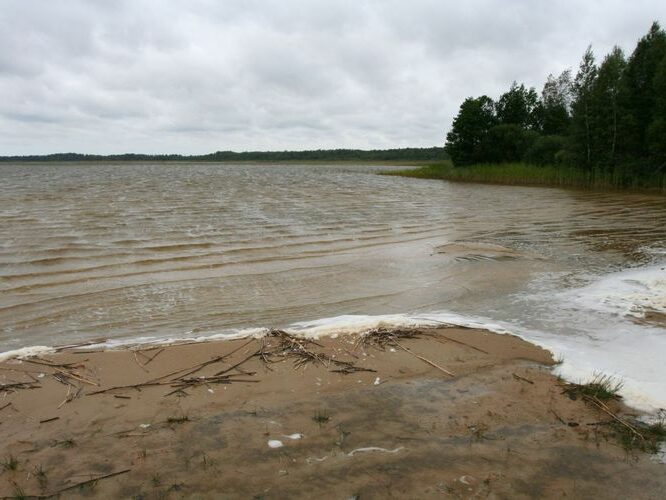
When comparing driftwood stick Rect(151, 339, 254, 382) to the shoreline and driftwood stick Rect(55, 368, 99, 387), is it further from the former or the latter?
the shoreline

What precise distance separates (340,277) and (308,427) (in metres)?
5.77

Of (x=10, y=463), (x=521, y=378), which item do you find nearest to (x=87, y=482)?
(x=10, y=463)

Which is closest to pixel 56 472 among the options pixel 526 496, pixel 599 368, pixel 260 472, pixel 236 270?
pixel 260 472

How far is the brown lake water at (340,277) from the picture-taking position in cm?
607

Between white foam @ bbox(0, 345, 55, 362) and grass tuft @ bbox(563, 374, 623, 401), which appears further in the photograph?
white foam @ bbox(0, 345, 55, 362)

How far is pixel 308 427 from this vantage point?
11.6 ft

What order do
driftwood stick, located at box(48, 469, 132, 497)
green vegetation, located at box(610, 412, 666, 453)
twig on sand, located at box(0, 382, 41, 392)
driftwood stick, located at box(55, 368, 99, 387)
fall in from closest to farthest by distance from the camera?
1. driftwood stick, located at box(48, 469, 132, 497)
2. green vegetation, located at box(610, 412, 666, 453)
3. twig on sand, located at box(0, 382, 41, 392)
4. driftwood stick, located at box(55, 368, 99, 387)

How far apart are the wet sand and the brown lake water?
3.20ft

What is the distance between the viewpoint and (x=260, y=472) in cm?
304

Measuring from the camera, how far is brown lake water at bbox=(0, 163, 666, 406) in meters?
6.07

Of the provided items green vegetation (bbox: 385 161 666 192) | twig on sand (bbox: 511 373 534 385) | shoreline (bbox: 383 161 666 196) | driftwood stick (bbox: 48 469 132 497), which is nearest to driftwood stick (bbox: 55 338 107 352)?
driftwood stick (bbox: 48 469 132 497)

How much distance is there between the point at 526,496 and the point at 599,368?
94.9 inches

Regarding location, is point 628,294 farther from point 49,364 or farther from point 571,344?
point 49,364

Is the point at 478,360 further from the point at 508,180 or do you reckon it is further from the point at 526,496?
the point at 508,180
